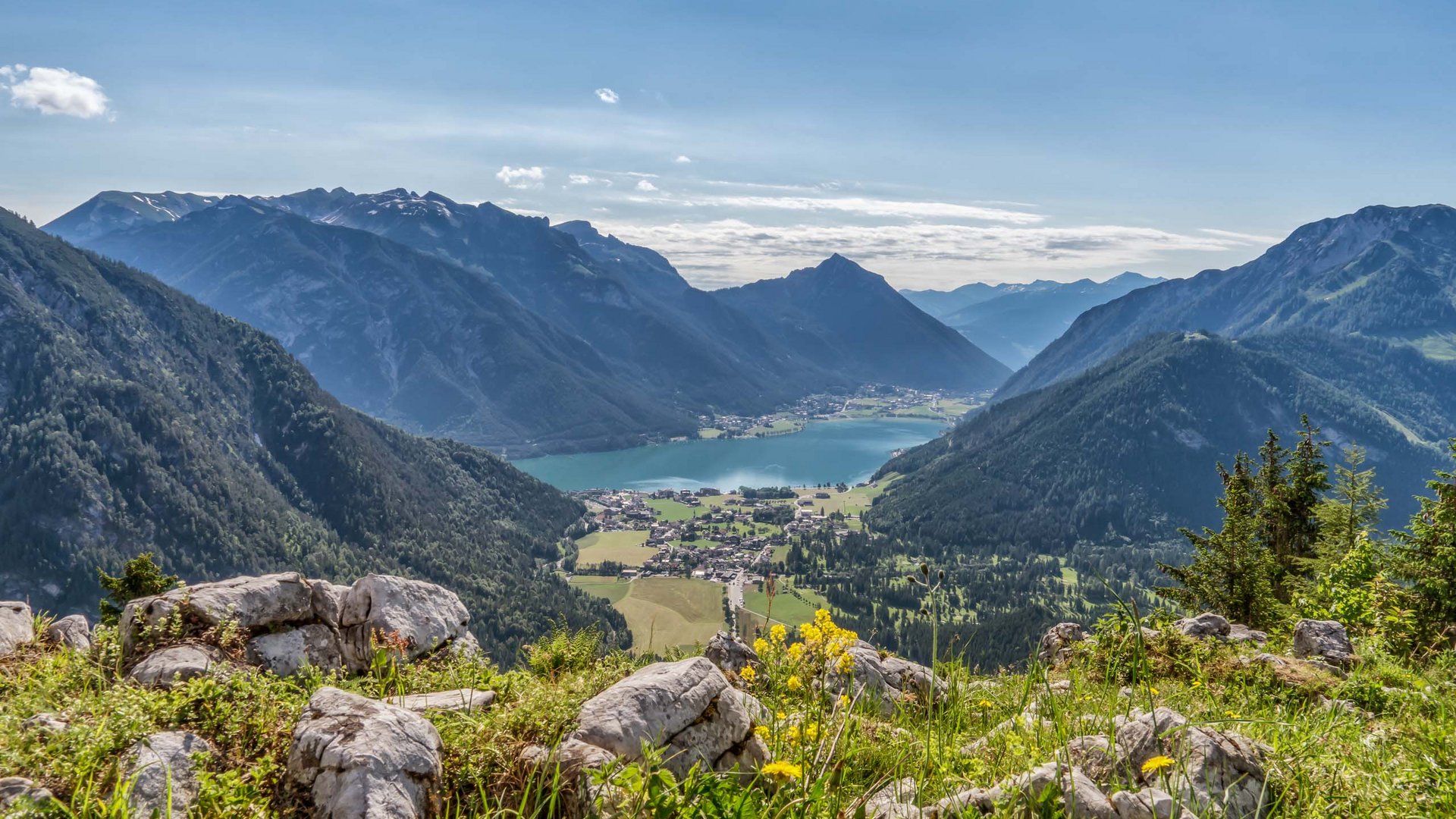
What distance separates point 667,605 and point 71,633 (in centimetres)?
9766

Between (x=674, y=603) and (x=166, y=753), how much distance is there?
104m

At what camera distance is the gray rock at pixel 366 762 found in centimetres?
326

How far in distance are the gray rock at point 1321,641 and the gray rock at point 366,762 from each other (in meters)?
10.0

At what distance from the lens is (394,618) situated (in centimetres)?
759

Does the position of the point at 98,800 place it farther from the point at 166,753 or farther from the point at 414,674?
the point at 414,674

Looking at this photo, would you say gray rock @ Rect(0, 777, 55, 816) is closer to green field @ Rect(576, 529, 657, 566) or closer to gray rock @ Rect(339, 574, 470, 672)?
gray rock @ Rect(339, 574, 470, 672)

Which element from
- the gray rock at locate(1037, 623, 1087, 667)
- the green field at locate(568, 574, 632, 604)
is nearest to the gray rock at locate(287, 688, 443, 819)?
the gray rock at locate(1037, 623, 1087, 667)

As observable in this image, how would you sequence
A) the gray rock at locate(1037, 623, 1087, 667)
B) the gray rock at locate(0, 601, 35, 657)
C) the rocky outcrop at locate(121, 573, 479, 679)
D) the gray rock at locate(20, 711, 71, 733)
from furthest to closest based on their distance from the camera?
1. the gray rock at locate(1037, 623, 1087, 667)
2. the gray rock at locate(0, 601, 35, 657)
3. the rocky outcrop at locate(121, 573, 479, 679)
4. the gray rock at locate(20, 711, 71, 733)

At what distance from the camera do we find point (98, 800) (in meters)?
2.86

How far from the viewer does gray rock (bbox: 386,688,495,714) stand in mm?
4301

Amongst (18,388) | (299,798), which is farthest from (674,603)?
(18,388)

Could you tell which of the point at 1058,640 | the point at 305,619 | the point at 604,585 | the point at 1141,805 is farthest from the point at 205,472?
the point at 1141,805

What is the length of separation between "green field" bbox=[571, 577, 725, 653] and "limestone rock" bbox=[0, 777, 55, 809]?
78.8 m

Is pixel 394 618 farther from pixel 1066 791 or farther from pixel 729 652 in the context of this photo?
pixel 1066 791
